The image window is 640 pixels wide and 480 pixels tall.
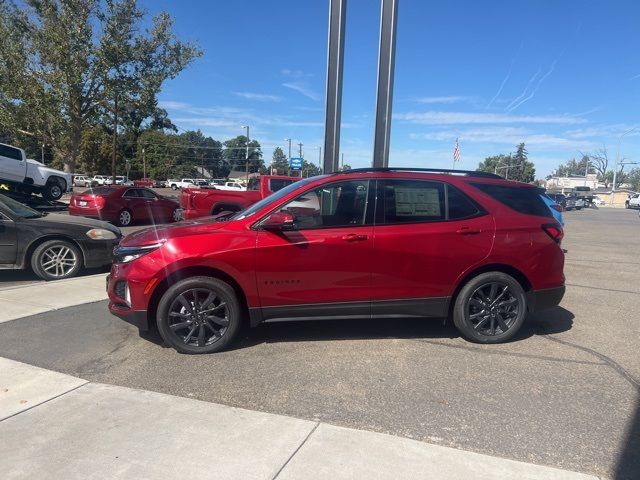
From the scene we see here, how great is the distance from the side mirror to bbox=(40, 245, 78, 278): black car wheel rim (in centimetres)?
468

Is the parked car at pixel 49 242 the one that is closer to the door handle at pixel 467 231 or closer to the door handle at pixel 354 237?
the door handle at pixel 354 237

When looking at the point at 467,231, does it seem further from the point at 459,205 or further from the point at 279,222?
the point at 279,222

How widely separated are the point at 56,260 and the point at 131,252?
3799 mm

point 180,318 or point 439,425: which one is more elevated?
point 180,318

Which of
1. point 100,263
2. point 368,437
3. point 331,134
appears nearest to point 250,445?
point 368,437

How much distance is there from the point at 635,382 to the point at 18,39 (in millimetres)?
28676

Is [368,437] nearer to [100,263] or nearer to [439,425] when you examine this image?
[439,425]

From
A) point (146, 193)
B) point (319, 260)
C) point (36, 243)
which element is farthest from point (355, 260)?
point (146, 193)

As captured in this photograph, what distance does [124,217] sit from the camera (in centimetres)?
1688

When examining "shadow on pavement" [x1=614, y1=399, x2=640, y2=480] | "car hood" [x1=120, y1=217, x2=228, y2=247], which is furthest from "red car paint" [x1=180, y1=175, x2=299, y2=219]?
"shadow on pavement" [x1=614, y1=399, x2=640, y2=480]

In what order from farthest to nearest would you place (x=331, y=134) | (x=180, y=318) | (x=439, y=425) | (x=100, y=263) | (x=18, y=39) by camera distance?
(x=18, y=39)
(x=331, y=134)
(x=100, y=263)
(x=180, y=318)
(x=439, y=425)

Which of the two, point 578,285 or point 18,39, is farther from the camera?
point 18,39

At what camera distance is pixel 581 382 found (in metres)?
4.12

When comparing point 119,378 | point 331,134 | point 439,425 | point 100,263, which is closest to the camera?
point 439,425
